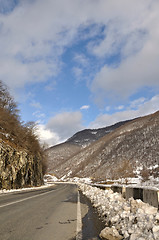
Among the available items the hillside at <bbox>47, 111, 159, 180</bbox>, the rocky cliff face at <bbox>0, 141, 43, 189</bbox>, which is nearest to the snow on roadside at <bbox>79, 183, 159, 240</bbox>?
the rocky cliff face at <bbox>0, 141, 43, 189</bbox>

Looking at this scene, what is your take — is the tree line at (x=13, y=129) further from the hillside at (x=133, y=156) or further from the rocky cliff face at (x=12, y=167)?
the hillside at (x=133, y=156)

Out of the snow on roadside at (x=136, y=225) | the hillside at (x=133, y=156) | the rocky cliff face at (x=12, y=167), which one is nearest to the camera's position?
the snow on roadside at (x=136, y=225)

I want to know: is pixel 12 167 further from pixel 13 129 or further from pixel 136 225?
pixel 136 225

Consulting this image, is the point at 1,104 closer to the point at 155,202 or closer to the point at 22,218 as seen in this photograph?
the point at 22,218

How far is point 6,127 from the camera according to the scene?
3344 centimetres

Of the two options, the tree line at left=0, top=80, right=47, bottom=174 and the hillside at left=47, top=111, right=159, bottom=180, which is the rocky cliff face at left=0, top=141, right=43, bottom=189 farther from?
the hillside at left=47, top=111, right=159, bottom=180

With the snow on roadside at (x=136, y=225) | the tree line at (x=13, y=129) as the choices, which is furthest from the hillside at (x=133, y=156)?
the snow on roadside at (x=136, y=225)

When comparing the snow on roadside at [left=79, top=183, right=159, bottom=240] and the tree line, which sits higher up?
the tree line

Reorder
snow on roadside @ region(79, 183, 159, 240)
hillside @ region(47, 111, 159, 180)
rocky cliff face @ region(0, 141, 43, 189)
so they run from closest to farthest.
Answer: snow on roadside @ region(79, 183, 159, 240) → rocky cliff face @ region(0, 141, 43, 189) → hillside @ region(47, 111, 159, 180)

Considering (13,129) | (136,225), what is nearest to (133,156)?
(13,129)

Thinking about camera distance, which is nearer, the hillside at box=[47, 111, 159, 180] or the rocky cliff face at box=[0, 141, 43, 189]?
the rocky cliff face at box=[0, 141, 43, 189]

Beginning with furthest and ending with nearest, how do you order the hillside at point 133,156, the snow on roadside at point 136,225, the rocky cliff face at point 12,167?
the hillside at point 133,156 → the rocky cliff face at point 12,167 → the snow on roadside at point 136,225

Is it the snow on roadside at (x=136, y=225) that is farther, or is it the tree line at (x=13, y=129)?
the tree line at (x=13, y=129)

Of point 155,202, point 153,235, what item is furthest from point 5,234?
point 155,202
